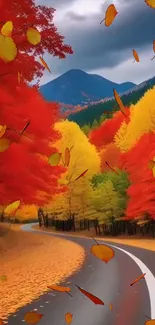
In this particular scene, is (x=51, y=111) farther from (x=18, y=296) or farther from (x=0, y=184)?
(x=18, y=296)

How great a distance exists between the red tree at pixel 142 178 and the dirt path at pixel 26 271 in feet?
26.5

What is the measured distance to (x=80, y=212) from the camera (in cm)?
4709

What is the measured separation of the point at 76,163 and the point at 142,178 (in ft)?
42.9

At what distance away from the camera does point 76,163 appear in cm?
3997

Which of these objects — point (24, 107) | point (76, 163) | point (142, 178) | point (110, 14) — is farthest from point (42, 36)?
point (76, 163)

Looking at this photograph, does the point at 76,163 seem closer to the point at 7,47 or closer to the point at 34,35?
the point at 34,35

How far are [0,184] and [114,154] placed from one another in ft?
135

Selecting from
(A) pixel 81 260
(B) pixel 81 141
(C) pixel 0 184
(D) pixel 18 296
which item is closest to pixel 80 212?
(B) pixel 81 141

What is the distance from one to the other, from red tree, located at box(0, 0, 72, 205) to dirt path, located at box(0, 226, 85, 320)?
7.17 feet

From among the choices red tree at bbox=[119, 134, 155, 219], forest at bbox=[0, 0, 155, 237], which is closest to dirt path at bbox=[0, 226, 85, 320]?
forest at bbox=[0, 0, 155, 237]

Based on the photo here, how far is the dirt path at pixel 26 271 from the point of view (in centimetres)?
868

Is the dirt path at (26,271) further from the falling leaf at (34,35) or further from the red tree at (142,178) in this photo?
the red tree at (142,178)

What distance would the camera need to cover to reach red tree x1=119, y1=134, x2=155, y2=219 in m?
26.3

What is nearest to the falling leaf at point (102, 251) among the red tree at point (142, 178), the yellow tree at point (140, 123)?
the red tree at point (142, 178)
